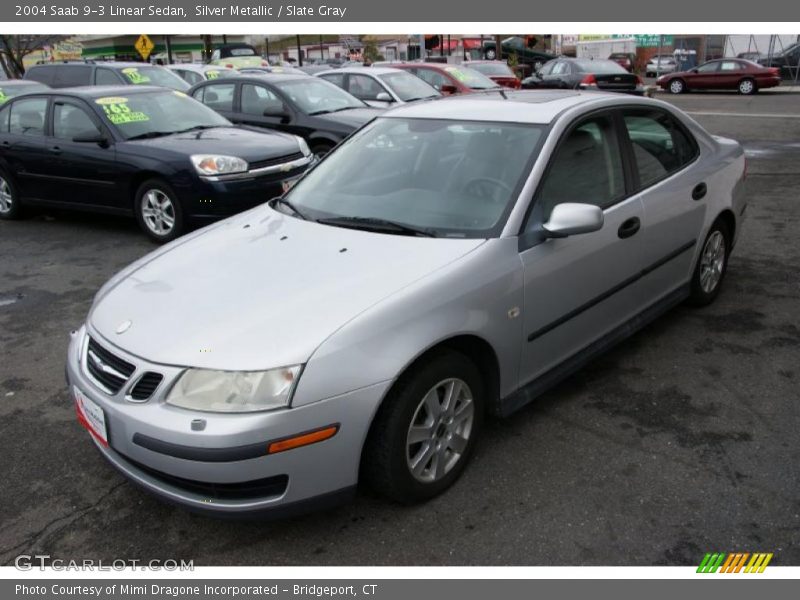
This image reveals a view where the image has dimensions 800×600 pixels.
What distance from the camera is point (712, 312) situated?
16.1ft

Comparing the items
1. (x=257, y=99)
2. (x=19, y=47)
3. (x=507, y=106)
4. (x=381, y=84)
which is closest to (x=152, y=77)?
(x=257, y=99)

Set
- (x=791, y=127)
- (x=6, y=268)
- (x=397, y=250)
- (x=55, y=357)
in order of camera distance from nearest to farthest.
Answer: (x=397, y=250), (x=55, y=357), (x=6, y=268), (x=791, y=127)

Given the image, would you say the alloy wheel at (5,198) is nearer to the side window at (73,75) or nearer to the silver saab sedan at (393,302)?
the side window at (73,75)

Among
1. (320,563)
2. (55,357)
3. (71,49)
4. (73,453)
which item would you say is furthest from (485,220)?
(71,49)

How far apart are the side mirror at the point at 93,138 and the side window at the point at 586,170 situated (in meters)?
5.36

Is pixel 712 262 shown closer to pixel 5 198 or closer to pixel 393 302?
pixel 393 302

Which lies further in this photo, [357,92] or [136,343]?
[357,92]

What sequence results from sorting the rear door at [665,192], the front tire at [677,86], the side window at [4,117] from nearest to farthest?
the rear door at [665,192] < the side window at [4,117] < the front tire at [677,86]

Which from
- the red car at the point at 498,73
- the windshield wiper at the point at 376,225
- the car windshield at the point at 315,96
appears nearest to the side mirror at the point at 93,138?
the car windshield at the point at 315,96

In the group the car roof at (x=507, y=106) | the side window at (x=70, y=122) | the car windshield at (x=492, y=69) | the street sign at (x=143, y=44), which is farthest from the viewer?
the street sign at (x=143, y=44)

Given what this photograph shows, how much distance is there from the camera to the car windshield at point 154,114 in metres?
7.43

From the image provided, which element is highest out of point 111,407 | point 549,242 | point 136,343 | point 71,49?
point 71,49

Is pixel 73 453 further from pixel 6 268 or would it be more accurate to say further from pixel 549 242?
pixel 6 268

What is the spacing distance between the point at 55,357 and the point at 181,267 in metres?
1.81
